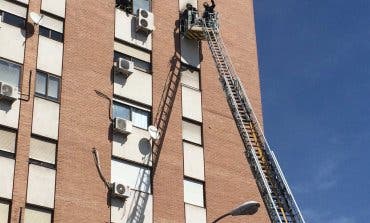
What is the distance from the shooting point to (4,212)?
25594mm

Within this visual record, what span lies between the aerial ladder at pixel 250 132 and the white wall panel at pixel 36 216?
7396 millimetres

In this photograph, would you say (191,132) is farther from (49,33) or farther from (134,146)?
(49,33)

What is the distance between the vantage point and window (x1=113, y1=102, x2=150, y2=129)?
30297 mm

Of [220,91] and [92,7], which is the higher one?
[92,7]

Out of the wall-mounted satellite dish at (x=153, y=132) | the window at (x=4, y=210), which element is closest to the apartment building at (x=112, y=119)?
the window at (x=4, y=210)

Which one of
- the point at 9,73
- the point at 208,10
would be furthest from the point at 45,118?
the point at 208,10

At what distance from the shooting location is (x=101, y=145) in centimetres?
2889

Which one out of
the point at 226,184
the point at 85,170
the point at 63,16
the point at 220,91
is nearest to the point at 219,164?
the point at 226,184

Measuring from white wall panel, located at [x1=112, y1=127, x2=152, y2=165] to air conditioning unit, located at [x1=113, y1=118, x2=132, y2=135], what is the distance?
282 mm

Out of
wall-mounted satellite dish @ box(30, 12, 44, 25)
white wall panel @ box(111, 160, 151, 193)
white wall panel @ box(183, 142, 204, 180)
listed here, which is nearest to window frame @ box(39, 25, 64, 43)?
wall-mounted satellite dish @ box(30, 12, 44, 25)

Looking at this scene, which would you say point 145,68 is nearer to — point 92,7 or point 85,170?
point 92,7

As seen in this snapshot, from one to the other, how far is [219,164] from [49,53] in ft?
26.5

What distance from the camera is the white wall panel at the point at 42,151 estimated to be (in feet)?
89.4

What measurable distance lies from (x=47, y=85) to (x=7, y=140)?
2.95m
